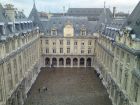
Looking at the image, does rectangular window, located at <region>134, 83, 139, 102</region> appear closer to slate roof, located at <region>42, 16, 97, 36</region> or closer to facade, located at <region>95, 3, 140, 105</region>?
facade, located at <region>95, 3, 140, 105</region>

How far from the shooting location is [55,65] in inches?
3221

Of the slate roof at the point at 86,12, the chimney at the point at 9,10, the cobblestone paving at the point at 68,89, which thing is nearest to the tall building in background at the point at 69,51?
the chimney at the point at 9,10

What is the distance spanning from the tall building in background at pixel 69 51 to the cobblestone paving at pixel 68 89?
231 centimetres

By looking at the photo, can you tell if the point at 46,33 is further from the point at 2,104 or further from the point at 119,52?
the point at 2,104

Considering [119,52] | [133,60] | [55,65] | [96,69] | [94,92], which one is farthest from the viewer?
[55,65]

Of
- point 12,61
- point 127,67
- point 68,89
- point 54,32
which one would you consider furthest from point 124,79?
point 54,32

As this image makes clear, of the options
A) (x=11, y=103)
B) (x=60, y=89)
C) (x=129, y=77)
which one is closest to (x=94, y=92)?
(x=60, y=89)

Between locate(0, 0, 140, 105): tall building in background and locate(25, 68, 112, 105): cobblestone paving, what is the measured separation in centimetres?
231

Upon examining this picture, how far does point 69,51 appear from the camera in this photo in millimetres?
80500

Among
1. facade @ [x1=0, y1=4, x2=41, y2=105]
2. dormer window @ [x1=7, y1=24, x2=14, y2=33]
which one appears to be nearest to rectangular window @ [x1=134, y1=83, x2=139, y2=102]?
facade @ [x1=0, y1=4, x2=41, y2=105]

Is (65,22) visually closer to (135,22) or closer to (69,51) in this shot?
(69,51)

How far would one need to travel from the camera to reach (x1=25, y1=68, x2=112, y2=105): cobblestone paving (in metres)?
51.2

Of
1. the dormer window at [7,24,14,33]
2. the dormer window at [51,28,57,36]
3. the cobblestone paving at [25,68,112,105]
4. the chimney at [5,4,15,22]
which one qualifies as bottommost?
the cobblestone paving at [25,68,112,105]

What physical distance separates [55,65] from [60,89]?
2368 centimetres
